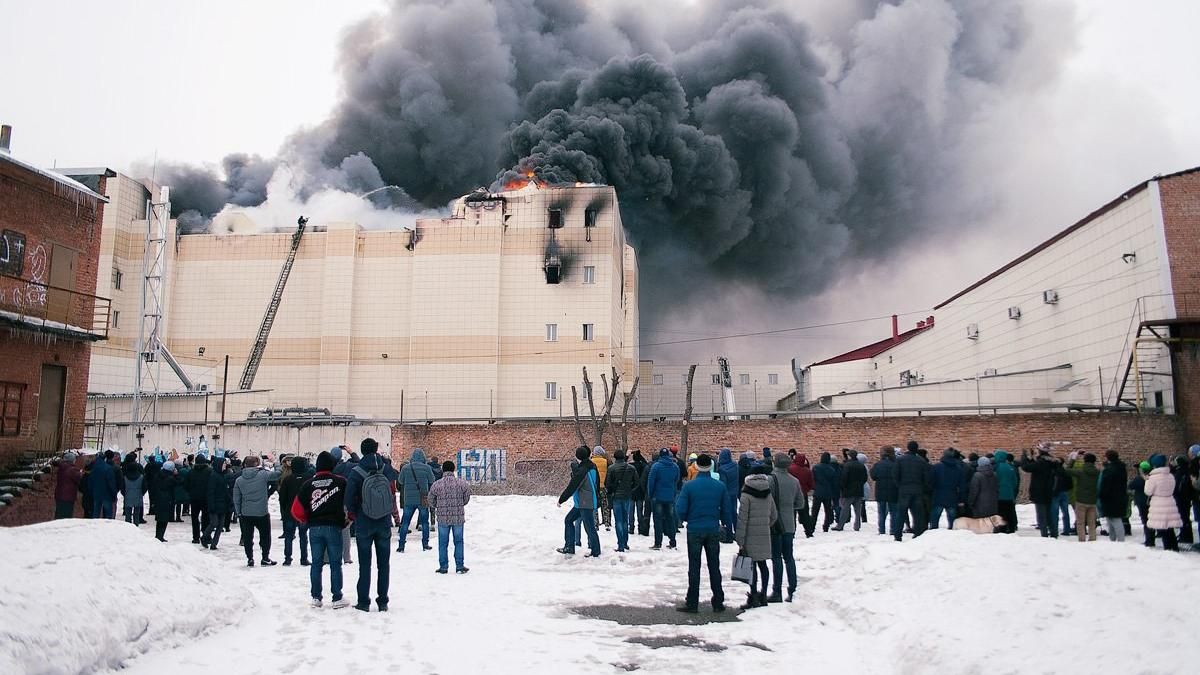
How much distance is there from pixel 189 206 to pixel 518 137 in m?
23.4

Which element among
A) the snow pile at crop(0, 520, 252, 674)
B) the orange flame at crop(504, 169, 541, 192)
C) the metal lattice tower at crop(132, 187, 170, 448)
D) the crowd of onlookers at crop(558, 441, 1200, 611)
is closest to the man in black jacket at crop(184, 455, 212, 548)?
the snow pile at crop(0, 520, 252, 674)

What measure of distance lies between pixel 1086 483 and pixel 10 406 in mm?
22945

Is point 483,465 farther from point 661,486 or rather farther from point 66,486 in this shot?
point 661,486

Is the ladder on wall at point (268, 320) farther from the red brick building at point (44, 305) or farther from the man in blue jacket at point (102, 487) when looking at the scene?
the man in blue jacket at point (102, 487)

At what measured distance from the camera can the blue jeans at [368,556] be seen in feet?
28.8

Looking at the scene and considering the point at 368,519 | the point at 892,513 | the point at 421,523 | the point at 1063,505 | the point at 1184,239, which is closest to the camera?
the point at 368,519

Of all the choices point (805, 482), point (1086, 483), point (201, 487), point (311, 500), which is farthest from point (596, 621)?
point (201, 487)

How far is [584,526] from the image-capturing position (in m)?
13.4

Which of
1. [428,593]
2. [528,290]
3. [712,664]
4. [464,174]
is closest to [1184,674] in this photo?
[712,664]

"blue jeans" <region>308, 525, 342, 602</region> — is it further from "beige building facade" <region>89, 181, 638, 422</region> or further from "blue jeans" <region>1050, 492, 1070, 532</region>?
"beige building facade" <region>89, 181, 638, 422</region>

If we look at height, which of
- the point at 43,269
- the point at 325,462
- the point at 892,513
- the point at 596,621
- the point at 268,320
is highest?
the point at 268,320

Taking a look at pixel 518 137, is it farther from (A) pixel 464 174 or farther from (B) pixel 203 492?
(B) pixel 203 492

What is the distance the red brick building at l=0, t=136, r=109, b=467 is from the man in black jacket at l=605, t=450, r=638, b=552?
1482 centimetres

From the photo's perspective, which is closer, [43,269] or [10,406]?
[10,406]
